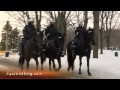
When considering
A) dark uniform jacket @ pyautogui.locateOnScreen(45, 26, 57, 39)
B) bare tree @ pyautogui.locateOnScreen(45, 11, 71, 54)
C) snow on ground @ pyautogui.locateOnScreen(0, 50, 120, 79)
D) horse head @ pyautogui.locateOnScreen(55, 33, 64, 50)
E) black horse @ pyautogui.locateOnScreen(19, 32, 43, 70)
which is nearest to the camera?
snow on ground @ pyautogui.locateOnScreen(0, 50, 120, 79)

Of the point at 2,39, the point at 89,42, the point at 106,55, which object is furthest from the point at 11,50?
the point at 106,55

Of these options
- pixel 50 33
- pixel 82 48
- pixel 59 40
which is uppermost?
pixel 50 33

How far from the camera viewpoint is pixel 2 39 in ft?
62.5

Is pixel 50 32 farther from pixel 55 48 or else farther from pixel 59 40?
pixel 55 48

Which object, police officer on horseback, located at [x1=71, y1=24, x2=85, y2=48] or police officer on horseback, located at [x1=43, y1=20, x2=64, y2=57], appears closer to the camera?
police officer on horseback, located at [x1=71, y1=24, x2=85, y2=48]

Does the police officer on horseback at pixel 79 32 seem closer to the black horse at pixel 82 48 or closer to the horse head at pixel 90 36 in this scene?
the black horse at pixel 82 48

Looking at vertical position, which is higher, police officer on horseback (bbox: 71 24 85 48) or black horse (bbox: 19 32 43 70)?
police officer on horseback (bbox: 71 24 85 48)

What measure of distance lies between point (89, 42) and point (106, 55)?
327 cm

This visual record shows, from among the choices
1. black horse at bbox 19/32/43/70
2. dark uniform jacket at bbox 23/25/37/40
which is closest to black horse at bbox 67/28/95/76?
black horse at bbox 19/32/43/70

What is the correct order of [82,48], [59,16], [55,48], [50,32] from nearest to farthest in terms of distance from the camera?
[50,32]
[55,48]
[82,48]
[59,16]

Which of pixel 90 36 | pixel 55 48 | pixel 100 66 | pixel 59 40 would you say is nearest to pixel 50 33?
pixel 59 40

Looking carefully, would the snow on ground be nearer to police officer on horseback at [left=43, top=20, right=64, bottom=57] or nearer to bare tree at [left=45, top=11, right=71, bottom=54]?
police officer on horseback at [left=43, top=20, right=64, bottom=57]
